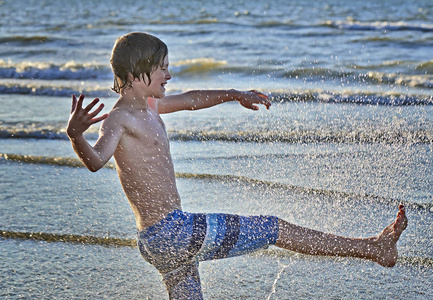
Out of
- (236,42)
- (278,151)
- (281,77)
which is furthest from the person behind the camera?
(236,42)

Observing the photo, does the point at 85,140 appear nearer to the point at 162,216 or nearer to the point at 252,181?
the point at 162,216

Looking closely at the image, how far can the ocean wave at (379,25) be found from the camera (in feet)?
61.0

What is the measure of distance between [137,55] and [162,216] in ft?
2.38

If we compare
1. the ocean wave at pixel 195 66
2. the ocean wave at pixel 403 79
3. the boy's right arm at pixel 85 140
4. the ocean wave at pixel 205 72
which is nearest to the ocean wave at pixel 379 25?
the ocean wave at pixel 205 72

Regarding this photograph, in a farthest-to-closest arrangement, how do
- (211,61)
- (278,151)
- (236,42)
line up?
(236,42)
(211,61)
(278,151)

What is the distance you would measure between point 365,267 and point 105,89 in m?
7.64

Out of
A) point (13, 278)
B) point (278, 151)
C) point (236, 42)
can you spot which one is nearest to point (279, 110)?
point (278, 151)

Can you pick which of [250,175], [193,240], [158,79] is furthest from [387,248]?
[250,175]

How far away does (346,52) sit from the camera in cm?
1416

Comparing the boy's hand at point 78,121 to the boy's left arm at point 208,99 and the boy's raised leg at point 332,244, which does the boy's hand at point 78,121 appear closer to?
the boy's left arm at point 208,99

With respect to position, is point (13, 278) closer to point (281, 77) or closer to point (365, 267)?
point (365, 267)

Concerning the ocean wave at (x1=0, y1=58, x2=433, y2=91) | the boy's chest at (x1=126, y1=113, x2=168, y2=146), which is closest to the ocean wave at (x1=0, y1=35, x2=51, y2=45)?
the ocean wave at (x1=0, y1=58, x2=433, y2=91)

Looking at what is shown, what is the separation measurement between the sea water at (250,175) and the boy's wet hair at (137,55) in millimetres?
1231

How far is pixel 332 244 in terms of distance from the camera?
2.72 m
